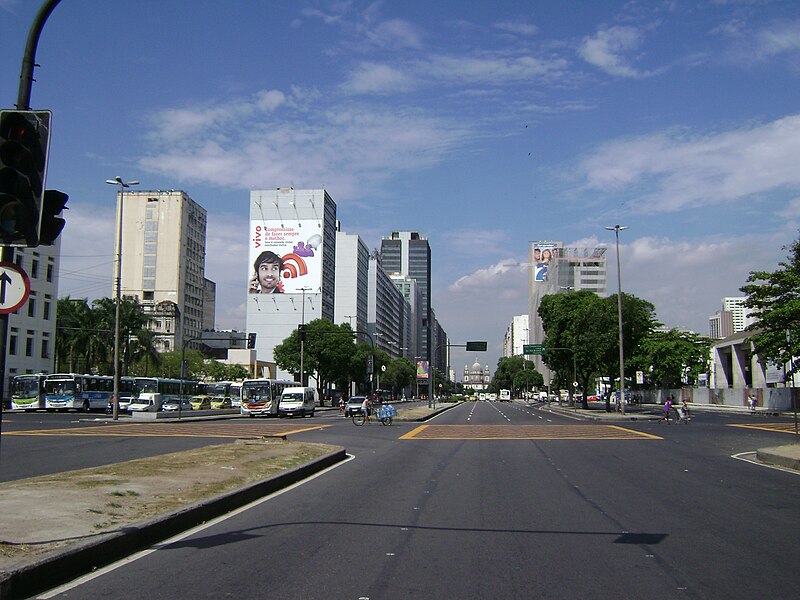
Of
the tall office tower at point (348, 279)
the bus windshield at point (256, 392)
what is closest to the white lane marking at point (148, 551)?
the bus windshield at point (256, 392)

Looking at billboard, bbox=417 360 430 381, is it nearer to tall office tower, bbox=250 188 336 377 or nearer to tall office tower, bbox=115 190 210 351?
tall office tower, bbox=250 188 336 377

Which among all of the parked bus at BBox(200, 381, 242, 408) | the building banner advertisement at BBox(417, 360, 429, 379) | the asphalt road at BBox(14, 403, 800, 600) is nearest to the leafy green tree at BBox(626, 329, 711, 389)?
the building banner advertisement at BBox(417, 360, 429, 379)

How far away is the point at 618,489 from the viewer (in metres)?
Result: 14.1

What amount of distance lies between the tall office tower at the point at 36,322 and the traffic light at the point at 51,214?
66676 mm

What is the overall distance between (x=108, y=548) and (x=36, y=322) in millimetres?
73083

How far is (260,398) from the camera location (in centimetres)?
5906

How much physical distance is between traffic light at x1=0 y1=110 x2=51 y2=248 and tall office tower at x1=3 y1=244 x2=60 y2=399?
6694 cm

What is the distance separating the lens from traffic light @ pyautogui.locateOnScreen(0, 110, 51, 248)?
7.30 m

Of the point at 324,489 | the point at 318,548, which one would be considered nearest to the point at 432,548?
the point at 318,548

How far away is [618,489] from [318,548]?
754 centimetres

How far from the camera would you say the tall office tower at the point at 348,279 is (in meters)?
156

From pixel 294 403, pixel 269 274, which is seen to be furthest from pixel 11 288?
pixel 269 274

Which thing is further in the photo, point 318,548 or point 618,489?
point 618,489

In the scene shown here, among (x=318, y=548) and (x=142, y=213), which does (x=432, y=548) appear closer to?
(x=318, y=548)
